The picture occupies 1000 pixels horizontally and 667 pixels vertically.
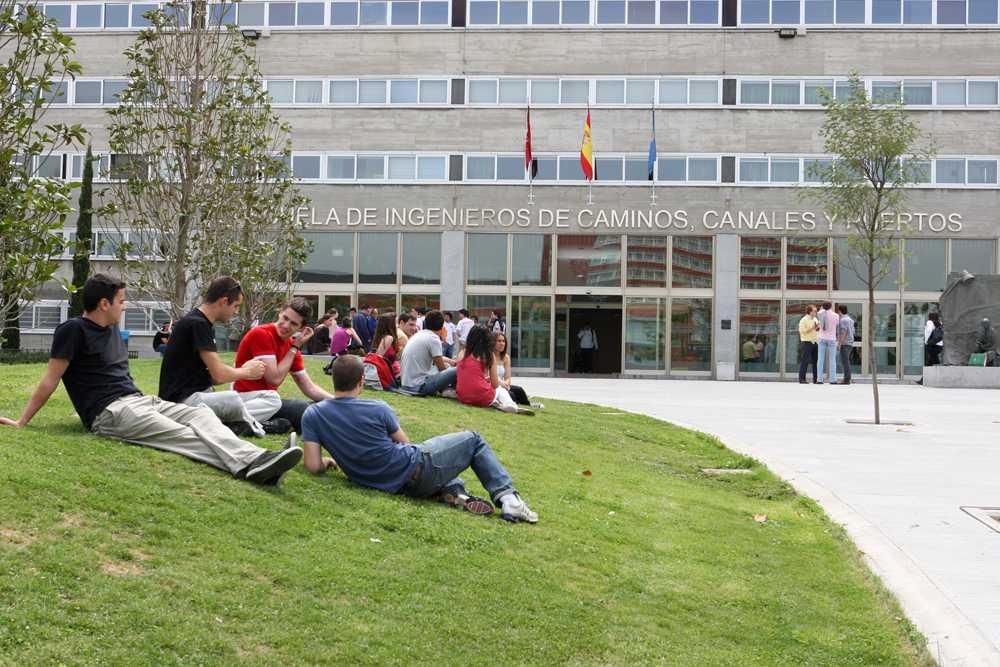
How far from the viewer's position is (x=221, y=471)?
24.9ft

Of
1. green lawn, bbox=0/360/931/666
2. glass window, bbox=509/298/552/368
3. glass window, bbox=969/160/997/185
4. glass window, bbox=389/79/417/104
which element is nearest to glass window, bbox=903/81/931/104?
glass window, bbox=969/160/997/185

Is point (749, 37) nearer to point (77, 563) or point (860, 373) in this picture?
point (860, 373)

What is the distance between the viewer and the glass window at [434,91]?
1533 inches

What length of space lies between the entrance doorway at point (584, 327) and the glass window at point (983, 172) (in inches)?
490

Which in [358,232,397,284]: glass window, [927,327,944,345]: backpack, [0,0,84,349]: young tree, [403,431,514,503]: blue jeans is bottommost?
[403,431,514,503]: blue jeans

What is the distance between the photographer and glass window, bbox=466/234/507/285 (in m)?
38.5

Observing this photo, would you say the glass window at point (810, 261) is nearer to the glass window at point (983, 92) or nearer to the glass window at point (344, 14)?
the glass window at point (983, 92)

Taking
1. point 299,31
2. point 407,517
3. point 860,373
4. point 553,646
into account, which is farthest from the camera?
point 299,31

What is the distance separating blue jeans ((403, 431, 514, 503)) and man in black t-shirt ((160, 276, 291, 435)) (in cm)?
163

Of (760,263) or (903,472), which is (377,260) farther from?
(903,472)

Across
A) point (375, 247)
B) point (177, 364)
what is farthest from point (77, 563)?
point (375, 247)

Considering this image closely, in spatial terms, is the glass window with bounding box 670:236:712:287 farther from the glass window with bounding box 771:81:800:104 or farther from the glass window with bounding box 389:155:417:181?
the glass window with bounding box 389:155:417:181

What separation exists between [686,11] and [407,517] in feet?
→ 113

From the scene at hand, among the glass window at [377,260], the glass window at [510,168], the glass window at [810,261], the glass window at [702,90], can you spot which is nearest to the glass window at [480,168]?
the glass window at [510,168]
